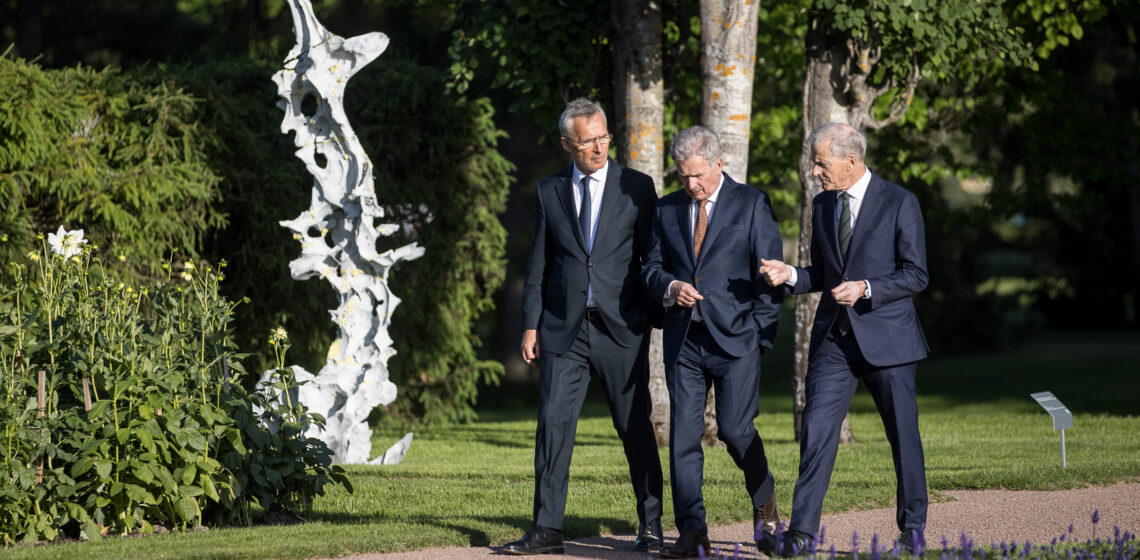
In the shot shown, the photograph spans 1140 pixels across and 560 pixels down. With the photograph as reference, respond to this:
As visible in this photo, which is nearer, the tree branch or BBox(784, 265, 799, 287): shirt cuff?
BBox(784, 265, 799, 287): shirt cuff

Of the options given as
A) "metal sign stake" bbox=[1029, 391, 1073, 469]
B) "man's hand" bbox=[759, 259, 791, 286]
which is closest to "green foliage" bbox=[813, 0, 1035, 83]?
"metal sign stake" bbox=[1029, 391, 1073, 469]

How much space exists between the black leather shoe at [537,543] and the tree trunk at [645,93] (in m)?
4.77

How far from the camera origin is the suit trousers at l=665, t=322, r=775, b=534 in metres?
5.20

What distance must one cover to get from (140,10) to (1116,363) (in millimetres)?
16875

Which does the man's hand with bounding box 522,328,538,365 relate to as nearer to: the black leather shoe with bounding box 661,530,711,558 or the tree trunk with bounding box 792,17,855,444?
the black leather shoe with bounding box 661,530,711,558

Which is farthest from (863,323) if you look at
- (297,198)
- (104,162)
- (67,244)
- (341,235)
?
(297,198)

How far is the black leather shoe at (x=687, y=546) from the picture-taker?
16.8ft

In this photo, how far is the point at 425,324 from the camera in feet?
40.2

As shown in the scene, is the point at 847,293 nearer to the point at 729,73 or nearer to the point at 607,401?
Result: the point at 607,401

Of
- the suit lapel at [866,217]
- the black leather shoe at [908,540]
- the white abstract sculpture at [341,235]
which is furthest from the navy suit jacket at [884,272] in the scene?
the white abstract sculpture at [341,235]

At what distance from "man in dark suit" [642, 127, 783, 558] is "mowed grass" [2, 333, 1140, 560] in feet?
3.15

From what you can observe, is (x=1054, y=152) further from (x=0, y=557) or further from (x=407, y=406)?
(x=0, y=557)

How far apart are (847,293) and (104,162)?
6.58m

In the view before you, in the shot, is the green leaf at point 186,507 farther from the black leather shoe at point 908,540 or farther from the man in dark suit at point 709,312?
the black leather shoe at point 908,540
